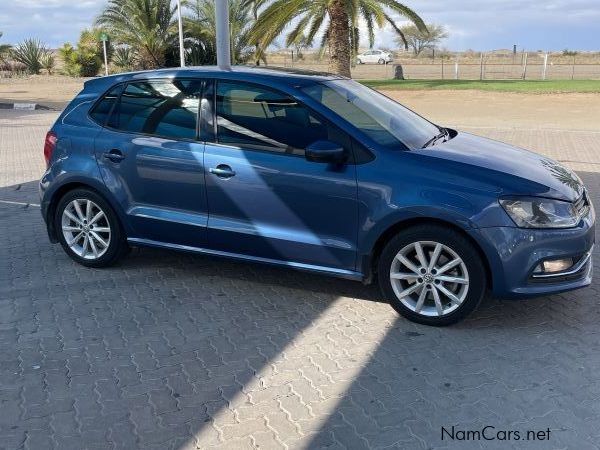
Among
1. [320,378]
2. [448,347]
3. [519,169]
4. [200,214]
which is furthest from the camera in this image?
[200,214]

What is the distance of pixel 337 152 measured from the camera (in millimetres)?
4332

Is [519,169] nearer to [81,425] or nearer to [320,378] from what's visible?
[320,378]

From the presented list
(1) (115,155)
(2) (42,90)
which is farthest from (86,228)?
(2) (42,90)

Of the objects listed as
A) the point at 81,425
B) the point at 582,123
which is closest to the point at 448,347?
the point at 81,425

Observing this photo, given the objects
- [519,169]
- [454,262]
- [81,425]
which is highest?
[519,169]

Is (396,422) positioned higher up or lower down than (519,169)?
lower down

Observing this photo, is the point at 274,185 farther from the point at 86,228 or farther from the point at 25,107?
the point at 25,107

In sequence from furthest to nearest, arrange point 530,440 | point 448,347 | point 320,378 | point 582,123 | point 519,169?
point 582,123 → point 519,169 → point 448,347 → point 320,378 → point 530,440

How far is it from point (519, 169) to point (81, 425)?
126 inches

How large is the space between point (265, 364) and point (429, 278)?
1.26 m

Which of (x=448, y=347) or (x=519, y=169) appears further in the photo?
(x=519, y=169)

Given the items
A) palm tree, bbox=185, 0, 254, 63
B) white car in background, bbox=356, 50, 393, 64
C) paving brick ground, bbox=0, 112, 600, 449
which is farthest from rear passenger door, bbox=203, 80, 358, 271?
white car in background, bbox=356, 50, 393, 64

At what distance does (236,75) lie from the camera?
492 centimetres

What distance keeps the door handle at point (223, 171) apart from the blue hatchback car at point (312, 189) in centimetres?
1
